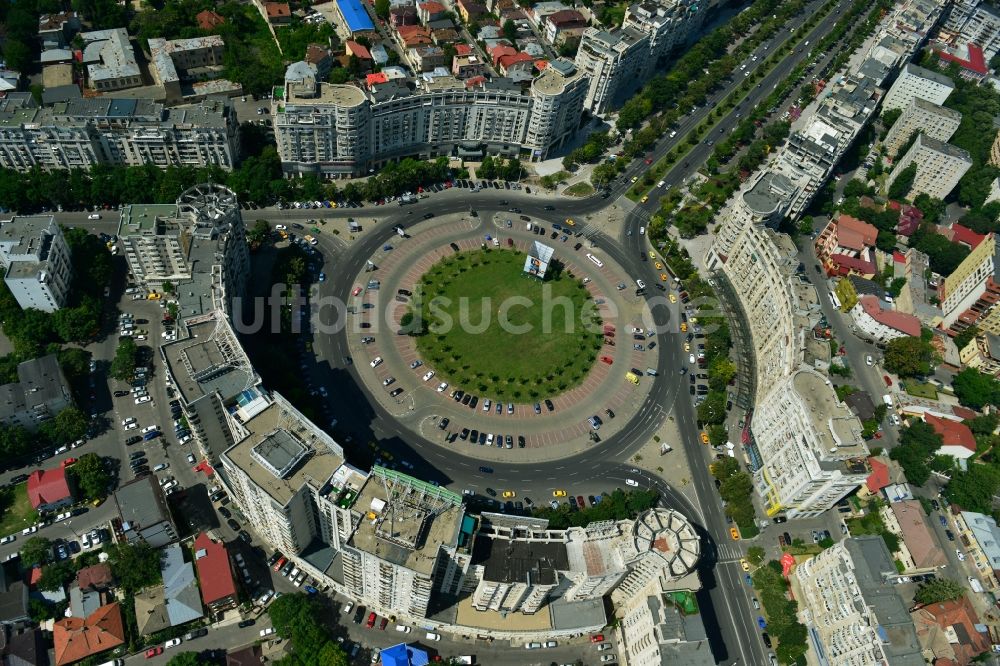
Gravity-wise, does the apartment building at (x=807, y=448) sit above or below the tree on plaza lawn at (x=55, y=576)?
above

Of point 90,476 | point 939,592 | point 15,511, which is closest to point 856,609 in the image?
point 939,592

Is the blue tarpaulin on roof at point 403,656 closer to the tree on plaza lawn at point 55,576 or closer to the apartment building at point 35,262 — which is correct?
the tree on plaza lawn at point 55,576

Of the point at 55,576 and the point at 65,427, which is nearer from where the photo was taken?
the point at 55,576

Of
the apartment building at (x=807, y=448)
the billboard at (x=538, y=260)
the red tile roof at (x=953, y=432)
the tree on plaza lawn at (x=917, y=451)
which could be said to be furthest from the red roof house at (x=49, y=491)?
the red tile roof at (x=953, y=432)

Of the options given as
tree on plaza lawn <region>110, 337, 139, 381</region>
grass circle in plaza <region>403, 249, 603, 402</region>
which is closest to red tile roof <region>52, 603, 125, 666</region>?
tree on plaza lawn <region>110, 337, 139, 381</region>

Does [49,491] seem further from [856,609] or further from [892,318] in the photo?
A: [892,318]

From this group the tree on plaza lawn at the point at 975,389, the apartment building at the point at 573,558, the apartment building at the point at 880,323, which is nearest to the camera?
the apartment building at the point at 573,558
